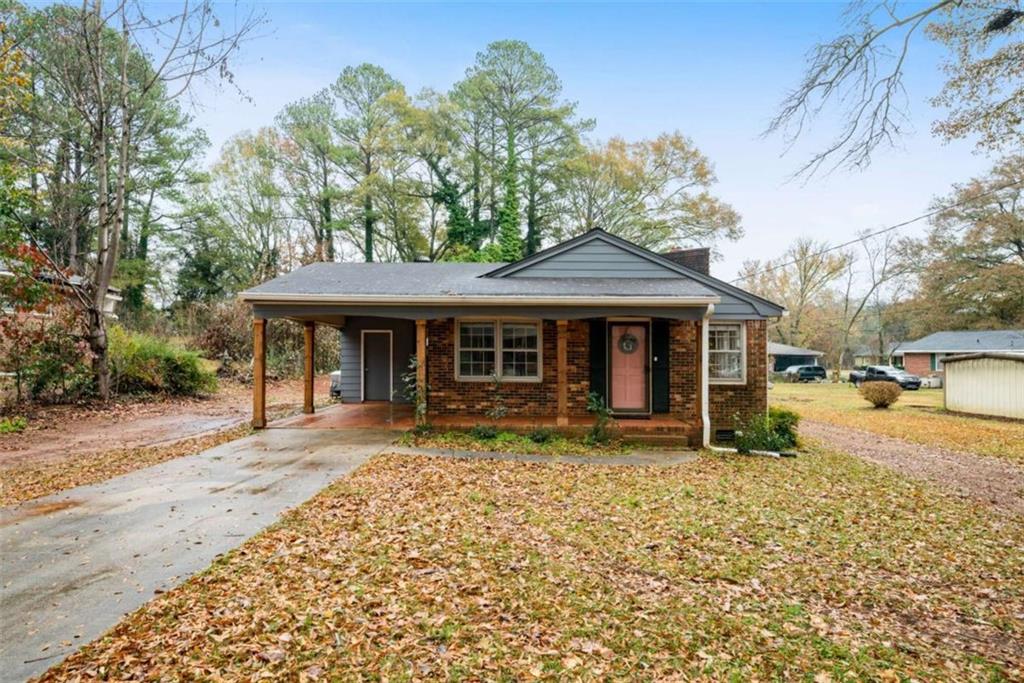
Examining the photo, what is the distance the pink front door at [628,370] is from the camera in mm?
10773

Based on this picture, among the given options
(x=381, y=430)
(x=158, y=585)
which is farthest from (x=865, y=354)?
(x=158, y=585)

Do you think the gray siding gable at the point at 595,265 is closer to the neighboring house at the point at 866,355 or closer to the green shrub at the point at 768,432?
the green shrub at the point at 768,432

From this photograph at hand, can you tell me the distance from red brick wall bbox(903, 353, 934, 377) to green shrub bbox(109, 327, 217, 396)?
43.7m

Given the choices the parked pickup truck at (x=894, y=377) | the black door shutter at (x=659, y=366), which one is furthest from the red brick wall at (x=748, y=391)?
the parked pickup truck at (x=894, y=377)

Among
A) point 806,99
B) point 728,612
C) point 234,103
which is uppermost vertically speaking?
point 234,103

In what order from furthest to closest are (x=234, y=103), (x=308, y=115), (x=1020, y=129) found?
1. (x=308, y=115)
2. (x=234, y=103)
3. (x=1020, y=129)

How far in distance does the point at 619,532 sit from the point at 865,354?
63.0 meters

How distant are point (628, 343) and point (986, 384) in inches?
555

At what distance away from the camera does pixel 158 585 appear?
11.9ft

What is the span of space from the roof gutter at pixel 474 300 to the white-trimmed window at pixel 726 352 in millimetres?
2142

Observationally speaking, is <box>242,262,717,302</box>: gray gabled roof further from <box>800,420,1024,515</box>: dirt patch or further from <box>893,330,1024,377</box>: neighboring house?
<box>893,330,1024,377</box>: neighboring house

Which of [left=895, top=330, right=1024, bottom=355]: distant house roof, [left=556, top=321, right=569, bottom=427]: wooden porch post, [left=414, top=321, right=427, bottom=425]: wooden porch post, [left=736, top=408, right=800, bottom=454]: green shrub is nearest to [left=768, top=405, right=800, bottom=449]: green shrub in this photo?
[left=736, top=408, right=800, bottom=454]: green shrub

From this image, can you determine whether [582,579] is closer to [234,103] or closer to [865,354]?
[234,103]

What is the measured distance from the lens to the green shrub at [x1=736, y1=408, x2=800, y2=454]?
31.7ft
